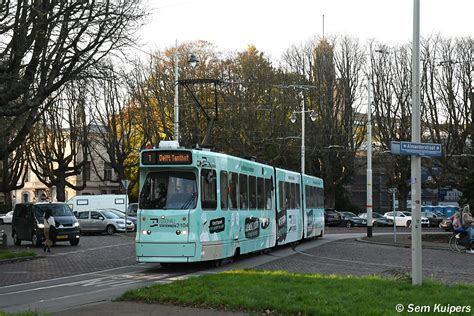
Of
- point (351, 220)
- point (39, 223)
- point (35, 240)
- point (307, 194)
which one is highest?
point (307, 194)

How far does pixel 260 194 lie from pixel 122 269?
18.7 feet

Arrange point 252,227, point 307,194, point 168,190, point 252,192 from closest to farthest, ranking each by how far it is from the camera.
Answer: point 168,190
point 252,227
point 252,192
point 307,194

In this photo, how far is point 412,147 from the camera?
40.2ft

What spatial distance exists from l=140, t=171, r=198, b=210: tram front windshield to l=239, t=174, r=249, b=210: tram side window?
3134 mm

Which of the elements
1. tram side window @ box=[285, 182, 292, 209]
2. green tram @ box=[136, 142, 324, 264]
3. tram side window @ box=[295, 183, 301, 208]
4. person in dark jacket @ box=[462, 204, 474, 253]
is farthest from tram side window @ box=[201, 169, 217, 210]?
person in dark jacket @ box=[462, 204, 474, 253]

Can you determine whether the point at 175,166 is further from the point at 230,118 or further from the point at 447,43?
the point at 447,43

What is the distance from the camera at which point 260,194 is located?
22703 millimetres

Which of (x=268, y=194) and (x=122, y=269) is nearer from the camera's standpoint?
(x=122, y=269)

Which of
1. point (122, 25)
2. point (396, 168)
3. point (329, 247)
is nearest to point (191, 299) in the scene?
point (122, 25)

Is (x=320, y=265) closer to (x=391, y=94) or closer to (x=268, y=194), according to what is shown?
(x=268, y=194)

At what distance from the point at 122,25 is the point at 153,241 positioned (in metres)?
7.89

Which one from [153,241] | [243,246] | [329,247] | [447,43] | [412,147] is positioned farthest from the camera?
[447,43]

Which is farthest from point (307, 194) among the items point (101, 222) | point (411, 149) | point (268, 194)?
point (411, 149)

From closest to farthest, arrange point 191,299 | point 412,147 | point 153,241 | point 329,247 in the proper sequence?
point 191,299, point 412,147, point 153,241, point 329,247
